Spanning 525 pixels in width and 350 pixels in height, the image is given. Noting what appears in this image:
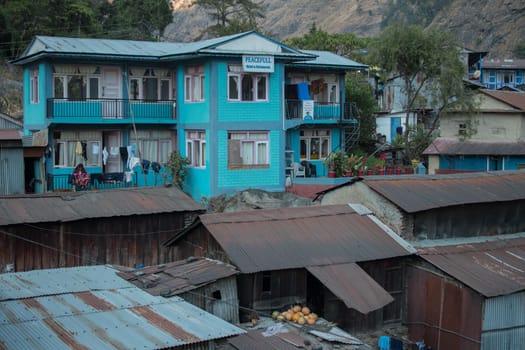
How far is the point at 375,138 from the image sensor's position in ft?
141

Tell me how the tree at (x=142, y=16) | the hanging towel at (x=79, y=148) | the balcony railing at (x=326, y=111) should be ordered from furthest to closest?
the tree at (x=142, y=16), the balcony railing at (x=326, y=111), the hanging towel at (x=79, y=148)

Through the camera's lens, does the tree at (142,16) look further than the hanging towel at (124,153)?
Yes

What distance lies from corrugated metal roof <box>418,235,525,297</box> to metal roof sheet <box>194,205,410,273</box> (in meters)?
1.27

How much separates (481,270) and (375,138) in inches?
865

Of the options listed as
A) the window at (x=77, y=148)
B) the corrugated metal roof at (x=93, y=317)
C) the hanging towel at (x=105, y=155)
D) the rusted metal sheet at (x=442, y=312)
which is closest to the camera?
the corrugated metal roof at (x=93, y=317)

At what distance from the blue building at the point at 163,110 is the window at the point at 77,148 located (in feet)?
0.14

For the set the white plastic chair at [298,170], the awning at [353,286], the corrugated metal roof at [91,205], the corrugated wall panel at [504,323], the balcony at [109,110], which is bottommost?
the corrugated wall panel at [504,323]

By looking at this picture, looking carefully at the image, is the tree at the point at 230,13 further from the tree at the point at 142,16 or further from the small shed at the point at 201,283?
the small shed at the point at 201,283

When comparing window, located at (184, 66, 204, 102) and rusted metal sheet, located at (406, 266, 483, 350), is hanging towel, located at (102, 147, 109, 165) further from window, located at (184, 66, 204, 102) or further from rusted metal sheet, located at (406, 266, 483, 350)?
rusted metal sheet, located at (406, 266, 483, 350)

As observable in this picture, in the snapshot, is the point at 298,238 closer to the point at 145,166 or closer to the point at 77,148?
the point at 145,166

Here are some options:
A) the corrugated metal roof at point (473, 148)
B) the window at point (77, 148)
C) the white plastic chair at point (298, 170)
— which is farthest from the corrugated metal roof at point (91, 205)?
the corrugated metal roof at point (473, 148)

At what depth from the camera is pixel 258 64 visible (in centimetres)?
3130

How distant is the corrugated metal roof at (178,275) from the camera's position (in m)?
17.6

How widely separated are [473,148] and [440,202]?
597 inches
